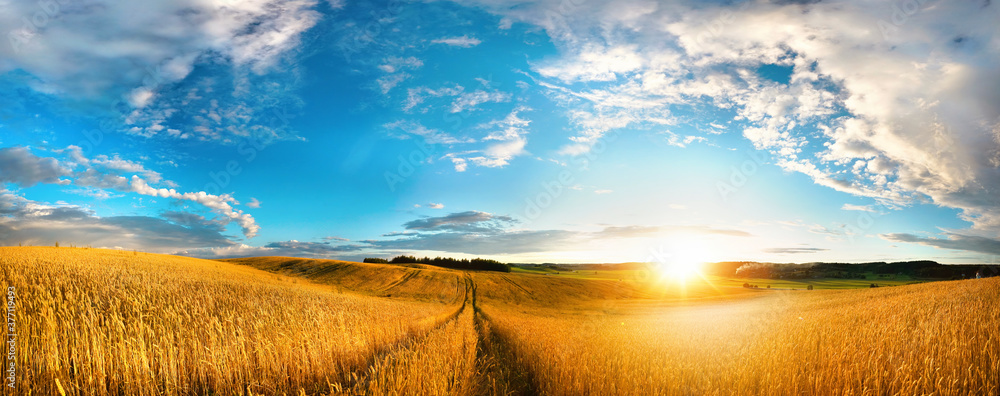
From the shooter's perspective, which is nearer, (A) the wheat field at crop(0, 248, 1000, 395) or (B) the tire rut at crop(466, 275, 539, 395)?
(A) the wheat field at crop(0, 248, 1000, 395)

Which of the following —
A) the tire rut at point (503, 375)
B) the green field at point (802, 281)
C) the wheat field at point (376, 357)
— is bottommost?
the green field at point (802, 281)

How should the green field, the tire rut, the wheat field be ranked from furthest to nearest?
the green field → the tire rut → the wheat field

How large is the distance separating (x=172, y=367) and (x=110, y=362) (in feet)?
2.09

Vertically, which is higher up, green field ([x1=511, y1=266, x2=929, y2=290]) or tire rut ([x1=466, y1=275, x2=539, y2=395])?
tire rut ([x1=466, y1=275, x2=539, y2=395])

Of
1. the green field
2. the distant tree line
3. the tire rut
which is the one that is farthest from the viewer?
the distant tree line

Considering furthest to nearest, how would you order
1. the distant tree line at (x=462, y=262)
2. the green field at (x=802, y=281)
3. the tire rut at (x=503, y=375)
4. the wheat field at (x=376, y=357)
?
the distant tree line at (x=462, y=262)
the green field at (x=802, y=281)
the tire rut at (x=503, y=375)
the wheat field at (x=376, y=357)

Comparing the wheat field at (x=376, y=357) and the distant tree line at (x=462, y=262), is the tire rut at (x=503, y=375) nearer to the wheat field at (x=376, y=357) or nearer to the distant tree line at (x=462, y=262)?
the wheat field at (x=376, y=357)

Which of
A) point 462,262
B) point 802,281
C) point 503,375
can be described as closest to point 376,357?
point 503,375

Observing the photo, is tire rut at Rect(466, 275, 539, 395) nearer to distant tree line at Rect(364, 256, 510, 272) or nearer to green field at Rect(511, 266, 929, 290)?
green field at Rect(511, 266, 929, 290)

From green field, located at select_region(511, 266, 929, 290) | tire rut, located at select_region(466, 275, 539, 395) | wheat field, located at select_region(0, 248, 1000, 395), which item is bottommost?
green field, located at select_region(511, 266, 929, 290)

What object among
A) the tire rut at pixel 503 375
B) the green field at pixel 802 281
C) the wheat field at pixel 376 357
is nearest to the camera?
the wheat field at pixel 376 357

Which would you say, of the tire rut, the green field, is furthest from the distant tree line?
the tire rut

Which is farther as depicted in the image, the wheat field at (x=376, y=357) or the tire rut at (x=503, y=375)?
the tire rut at (x=503, y=375)

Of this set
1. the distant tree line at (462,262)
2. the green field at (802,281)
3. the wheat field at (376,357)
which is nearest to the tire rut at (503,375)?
the wheat field at (376,357)
